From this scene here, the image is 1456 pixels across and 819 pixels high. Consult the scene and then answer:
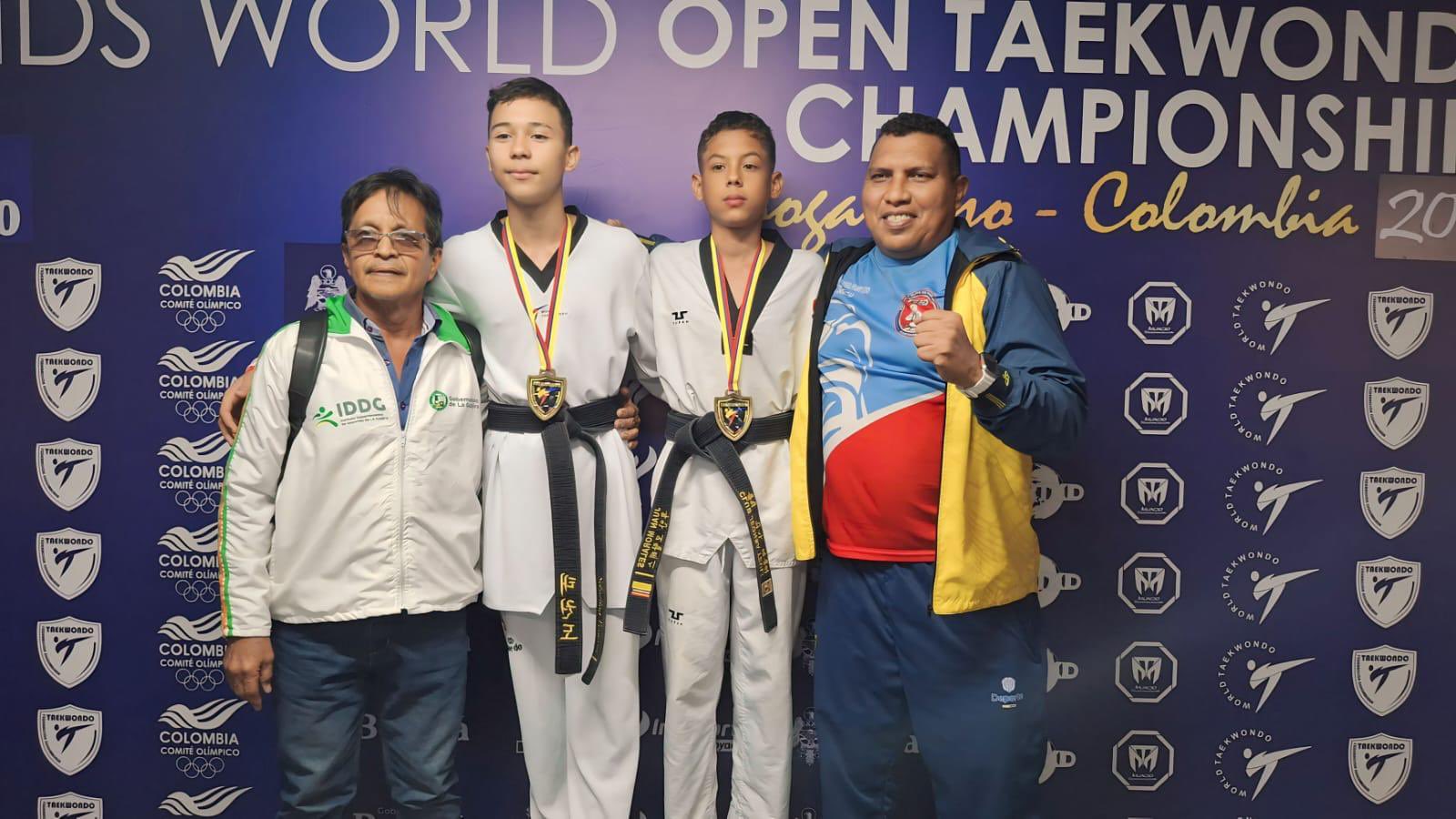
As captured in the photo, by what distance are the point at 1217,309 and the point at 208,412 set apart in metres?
3.15

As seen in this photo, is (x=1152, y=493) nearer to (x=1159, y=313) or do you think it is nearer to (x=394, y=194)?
(x=1159, y=313)

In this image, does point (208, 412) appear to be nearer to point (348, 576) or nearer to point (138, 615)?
point (138, 615)

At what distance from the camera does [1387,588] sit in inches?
117

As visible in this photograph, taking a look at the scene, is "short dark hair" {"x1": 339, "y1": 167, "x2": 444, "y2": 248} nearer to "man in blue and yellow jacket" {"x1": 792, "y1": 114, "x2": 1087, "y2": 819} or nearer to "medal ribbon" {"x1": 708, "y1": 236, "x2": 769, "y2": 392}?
"medal ribbon" {"x1": 708, "y1": 236, "x2": 769, "y2": 392}

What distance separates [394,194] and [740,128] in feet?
2.97

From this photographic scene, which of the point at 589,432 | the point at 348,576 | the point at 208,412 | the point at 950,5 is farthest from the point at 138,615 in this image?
the point at 950,5

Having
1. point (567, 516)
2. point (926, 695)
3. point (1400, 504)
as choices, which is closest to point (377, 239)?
point (567, 516)

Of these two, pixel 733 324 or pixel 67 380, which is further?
pixel 67 380

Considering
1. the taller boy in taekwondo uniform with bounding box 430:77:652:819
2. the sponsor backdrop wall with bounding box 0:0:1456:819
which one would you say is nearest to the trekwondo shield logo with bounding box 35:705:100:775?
the sponsor backdrop wall with bounding box 0:0:1456:819

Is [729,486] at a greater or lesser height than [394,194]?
lesser

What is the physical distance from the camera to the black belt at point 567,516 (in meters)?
2.49

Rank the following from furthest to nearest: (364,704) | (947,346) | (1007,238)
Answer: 1. (1007,238)
2. (364,704)
3. (947,346)

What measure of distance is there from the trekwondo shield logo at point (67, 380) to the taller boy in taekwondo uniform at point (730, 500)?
73.2 inches

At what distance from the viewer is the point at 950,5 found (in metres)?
2.92
